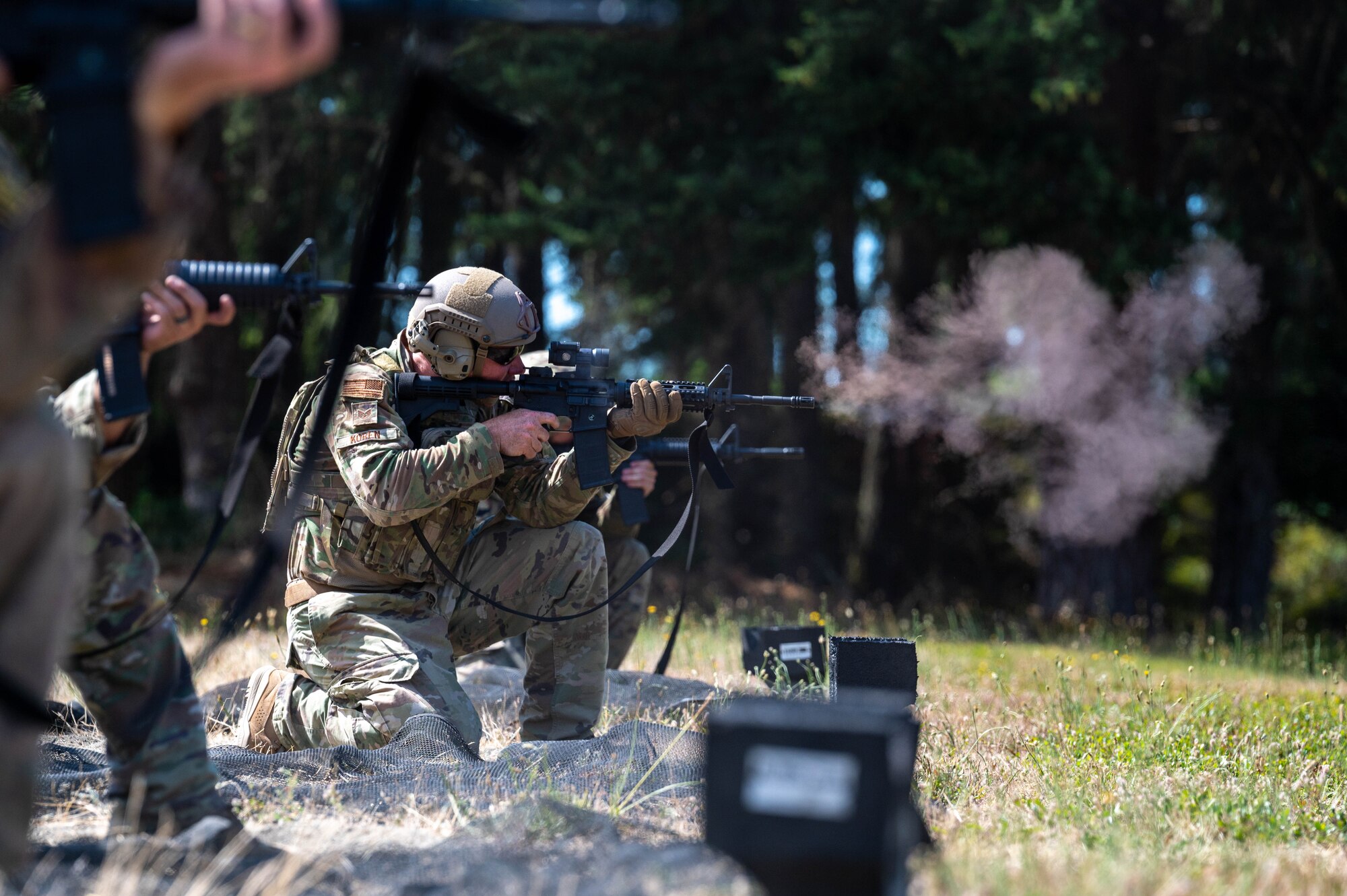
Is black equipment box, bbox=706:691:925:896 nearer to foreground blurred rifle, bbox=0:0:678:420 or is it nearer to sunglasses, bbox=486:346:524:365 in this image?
foreground blurred rifle, bbox=0:0:678:420

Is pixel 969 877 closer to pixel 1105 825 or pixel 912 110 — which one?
pixel 1105 825

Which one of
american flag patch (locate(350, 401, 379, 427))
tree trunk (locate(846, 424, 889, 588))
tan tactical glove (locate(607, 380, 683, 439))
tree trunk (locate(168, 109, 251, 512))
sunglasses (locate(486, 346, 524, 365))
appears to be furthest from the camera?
tree trunk (locate(846, 424, 889, 588))

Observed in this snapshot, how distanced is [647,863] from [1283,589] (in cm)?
2138

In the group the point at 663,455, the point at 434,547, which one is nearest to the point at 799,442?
the point at 663,455

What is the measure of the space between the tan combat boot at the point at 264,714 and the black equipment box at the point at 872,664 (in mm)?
2384

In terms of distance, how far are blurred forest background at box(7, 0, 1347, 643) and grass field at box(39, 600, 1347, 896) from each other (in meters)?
5.78

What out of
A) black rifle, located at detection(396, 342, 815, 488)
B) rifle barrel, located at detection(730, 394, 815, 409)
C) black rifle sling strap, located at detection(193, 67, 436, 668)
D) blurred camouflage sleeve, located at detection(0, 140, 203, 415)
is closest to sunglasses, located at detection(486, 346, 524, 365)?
black rifle, located at detection(396, 342, 815, 488)

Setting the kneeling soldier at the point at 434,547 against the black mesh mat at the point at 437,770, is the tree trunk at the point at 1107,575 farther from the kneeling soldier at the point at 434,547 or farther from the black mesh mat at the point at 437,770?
the black mesh mat at the point at 437,770

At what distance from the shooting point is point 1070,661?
7590mm

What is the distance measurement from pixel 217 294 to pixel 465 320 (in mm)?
1630

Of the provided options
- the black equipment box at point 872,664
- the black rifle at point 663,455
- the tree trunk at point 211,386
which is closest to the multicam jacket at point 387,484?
the black rifle at point 663,455

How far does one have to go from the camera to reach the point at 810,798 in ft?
8.66

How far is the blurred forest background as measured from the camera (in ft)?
40.0

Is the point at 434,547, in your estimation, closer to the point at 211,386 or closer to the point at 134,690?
the point at 134,690
